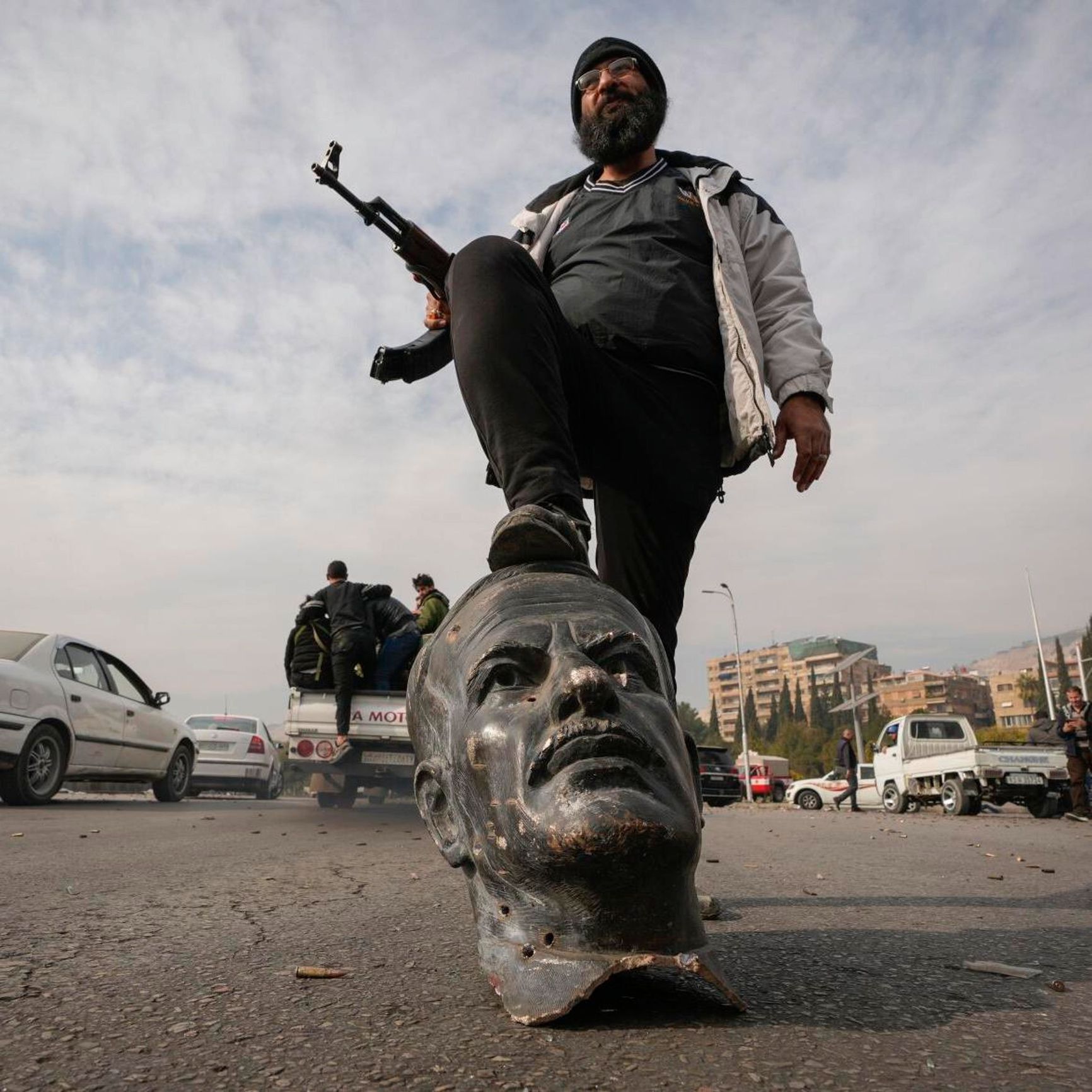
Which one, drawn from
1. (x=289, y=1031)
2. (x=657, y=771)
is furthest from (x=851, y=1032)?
(x=289, y=1031)

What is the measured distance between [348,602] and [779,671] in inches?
6021

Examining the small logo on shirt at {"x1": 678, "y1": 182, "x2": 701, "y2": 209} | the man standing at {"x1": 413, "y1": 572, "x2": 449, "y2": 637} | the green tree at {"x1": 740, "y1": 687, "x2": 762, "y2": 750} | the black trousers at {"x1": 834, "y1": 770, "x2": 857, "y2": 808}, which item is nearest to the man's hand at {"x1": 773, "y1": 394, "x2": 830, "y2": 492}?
the small logo on shirt at {"x1": 678, "y1": 182, "x2": 701, "y2": 209}

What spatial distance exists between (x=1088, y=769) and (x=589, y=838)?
15735 mm

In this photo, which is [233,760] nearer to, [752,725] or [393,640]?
[393,640]

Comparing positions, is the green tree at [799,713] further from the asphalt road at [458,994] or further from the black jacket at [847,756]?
the asphalt road at [458,994]

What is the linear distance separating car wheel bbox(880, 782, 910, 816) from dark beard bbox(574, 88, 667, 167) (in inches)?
671

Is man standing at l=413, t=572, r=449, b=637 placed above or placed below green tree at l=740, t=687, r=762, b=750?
below

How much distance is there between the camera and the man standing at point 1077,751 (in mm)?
13625

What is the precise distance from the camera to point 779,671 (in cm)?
15500

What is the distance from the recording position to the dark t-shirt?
2236 mm

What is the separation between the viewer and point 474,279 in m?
2.01

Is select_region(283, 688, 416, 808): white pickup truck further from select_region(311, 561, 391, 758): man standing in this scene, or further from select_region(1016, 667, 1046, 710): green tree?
select_region(1016, 667, 1046, 710): green tree

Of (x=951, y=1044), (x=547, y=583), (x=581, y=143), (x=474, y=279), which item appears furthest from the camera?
(x=581, y=143)

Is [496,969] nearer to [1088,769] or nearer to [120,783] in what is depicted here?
[120,783]
